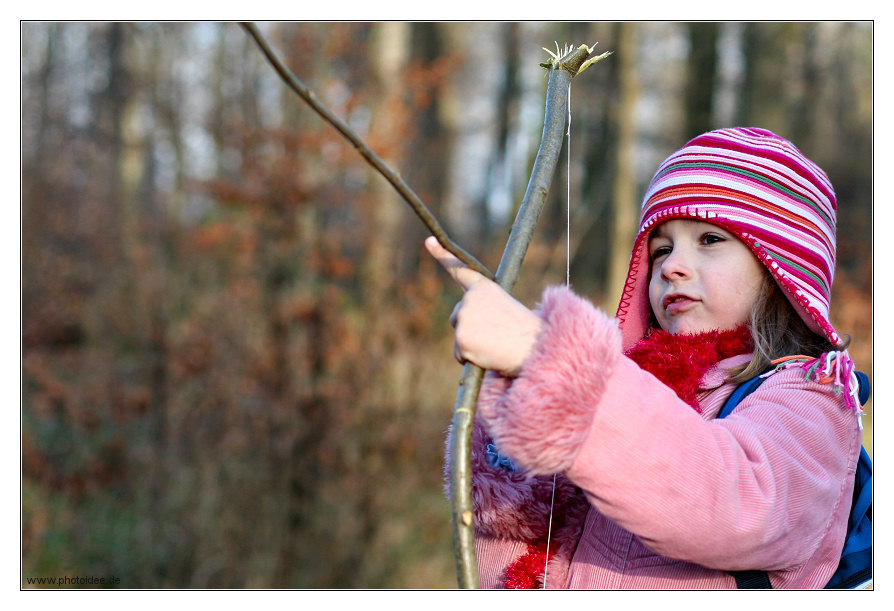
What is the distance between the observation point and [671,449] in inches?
51.9

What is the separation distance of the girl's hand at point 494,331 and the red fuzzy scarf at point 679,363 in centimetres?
53

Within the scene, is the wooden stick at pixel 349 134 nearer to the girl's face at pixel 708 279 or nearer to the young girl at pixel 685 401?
the young girl at pixel 685 401

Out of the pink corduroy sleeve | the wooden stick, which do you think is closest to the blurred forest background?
the pink corduroy sleeve

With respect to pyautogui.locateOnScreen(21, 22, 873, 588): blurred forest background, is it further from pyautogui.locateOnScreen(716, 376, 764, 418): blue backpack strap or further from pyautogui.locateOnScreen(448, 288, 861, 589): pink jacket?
pyautogui.locateOnScreen(448, 288, 861, 589): pink jacket

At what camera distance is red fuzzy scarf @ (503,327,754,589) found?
1.76 meters

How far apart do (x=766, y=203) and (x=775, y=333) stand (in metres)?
0.31

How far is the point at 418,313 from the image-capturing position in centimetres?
670

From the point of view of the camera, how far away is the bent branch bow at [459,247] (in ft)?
3.87

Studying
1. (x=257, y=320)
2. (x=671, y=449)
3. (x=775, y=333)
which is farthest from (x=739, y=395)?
(x=257, y=320)

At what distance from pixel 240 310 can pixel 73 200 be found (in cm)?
516

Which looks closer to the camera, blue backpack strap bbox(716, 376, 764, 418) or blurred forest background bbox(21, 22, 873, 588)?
blue backpack strap bbox(716, 376, 764, 418)

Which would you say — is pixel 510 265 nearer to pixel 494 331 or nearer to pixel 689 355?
pixel 494 331

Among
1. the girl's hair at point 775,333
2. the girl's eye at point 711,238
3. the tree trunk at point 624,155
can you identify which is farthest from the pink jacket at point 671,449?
the tree trunk at point 624,155

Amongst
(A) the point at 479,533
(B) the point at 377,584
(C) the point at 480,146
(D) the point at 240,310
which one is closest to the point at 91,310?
(D) the point at 240,310
